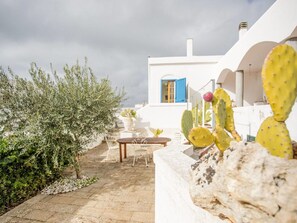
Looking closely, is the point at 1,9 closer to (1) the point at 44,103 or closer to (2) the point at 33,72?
(2) the point at 33,72

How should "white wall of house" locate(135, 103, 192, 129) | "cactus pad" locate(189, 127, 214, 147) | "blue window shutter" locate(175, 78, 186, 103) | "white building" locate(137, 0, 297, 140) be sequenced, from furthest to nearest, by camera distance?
1. "blue window shutter" locate(175, 78, 186, 103)
2. "white wall of house" locate(135, 103, 192, 129)
3. "white building" locate(137, 0, 297, 140)
4. "cactus pad" locate(189, 127, 214, 147)

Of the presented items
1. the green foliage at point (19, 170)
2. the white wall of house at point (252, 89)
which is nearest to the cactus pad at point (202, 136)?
the green foliage at point (19, 170)

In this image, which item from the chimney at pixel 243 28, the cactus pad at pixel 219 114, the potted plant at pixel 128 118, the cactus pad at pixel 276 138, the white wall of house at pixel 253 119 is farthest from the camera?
the potted plant at pixel 128 118

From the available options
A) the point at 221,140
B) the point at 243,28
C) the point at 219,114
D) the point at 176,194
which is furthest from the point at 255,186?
the point at 243,28

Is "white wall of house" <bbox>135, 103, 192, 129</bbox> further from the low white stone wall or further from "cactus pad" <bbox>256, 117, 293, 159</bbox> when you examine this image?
"cactus pad" <bbox>256, 117, 293, 159</bbox>

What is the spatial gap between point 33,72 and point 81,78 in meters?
1.19

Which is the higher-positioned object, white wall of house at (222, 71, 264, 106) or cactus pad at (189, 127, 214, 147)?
white wall of house at (222, 71, 264, 106)

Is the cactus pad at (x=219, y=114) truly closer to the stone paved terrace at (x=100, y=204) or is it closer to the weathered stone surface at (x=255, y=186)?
the weathered stone surface at (x=255, y=186)

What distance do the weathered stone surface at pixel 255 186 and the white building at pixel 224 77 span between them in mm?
4319

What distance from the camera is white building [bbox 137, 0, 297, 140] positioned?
525cm

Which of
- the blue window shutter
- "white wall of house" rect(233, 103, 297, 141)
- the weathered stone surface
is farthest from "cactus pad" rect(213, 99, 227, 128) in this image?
the blue window shutter

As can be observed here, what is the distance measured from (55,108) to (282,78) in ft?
15.8

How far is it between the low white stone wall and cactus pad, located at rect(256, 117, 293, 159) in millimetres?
628

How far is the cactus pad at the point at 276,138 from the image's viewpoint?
1109mm
